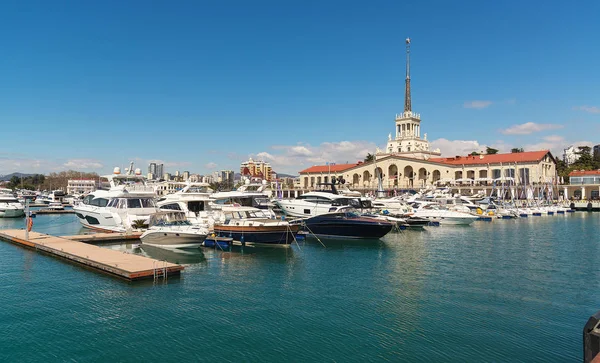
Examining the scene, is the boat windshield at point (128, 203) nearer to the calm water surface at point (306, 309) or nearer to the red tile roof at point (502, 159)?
the calm water surface at point (306, 309)

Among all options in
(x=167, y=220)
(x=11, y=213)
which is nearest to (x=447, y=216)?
(x=167, y=220)

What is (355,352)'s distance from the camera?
1320 centimetres

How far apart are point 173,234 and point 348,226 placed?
1478cm

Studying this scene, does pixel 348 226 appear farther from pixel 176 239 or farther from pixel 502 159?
pixel 502 159

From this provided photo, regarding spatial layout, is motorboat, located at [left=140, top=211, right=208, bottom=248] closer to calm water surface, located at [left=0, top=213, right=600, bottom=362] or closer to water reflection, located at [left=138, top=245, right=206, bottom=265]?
water reflection, located at [left=138, top=245, right=206, bottom=265]

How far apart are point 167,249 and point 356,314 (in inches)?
696

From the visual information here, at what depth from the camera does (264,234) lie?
102 ft

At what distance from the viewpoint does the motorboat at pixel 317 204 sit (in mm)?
45803

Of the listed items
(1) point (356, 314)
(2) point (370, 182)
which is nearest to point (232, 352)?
(1) point (356, 314)

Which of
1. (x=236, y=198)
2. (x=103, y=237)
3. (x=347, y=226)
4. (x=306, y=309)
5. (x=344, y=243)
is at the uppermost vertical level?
(x=236, y=198)

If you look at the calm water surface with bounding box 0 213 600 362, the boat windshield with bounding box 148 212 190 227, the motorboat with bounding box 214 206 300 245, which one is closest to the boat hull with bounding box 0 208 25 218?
the calm water surface with bounding box 0 213 600 362

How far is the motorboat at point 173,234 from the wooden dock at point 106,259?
3.61m

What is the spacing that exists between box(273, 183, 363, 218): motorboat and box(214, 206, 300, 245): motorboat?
13.2 metres

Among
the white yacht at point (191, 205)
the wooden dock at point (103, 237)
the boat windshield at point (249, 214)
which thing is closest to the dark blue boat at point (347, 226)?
the boat windshield at point (249, 214)
